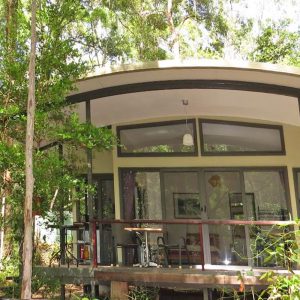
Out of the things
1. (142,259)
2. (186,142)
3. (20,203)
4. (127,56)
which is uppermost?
(127,56)

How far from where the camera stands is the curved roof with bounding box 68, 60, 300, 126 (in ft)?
17.9

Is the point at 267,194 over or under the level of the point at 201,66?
under

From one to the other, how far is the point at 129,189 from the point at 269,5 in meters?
13.6

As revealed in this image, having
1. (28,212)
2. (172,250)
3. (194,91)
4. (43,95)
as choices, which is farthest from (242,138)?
(28,212)

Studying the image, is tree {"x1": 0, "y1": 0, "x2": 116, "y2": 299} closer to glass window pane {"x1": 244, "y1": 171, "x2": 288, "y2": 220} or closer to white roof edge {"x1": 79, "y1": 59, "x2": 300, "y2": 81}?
white roof edge {"x1": 79, "y1": 59, "x2": 300, "y2": 81}

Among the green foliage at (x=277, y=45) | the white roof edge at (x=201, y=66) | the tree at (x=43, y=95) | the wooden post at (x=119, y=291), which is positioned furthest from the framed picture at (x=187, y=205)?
the green foliage at (x=277, y=45)

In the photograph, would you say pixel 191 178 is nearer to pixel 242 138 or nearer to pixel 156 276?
pixel 242 138

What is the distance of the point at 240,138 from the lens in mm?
8055

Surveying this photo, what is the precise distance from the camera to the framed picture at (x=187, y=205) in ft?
25.5

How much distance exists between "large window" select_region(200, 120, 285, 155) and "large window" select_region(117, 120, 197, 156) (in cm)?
29

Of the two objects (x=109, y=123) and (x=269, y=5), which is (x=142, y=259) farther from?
(x=269, y=5)

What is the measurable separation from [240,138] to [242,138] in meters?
0.04

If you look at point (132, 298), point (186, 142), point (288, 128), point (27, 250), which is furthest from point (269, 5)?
point (27, 250)

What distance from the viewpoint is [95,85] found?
6016 mm
